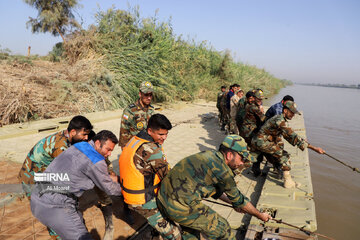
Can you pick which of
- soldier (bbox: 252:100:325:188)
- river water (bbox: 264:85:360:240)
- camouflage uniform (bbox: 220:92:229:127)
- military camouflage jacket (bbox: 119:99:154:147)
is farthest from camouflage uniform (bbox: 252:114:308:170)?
camouflage uniform (bbox: 220:92:229:127)

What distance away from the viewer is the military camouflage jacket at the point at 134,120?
373 cm

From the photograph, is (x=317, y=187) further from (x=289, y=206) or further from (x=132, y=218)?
(x=132, y=218)

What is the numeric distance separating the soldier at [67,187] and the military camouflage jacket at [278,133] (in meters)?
3.03

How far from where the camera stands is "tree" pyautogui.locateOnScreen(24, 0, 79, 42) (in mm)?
14391

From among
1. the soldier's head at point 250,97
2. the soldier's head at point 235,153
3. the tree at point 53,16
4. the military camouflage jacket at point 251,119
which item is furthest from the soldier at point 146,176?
the tree at point 53,16

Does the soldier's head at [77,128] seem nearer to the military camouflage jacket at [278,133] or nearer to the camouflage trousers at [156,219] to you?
the camouflage trousers at [156,219]

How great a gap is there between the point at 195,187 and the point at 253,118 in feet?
11.2

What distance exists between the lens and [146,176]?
6.93ft

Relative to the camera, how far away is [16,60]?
10.9 meters

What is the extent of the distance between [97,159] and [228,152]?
117 cm

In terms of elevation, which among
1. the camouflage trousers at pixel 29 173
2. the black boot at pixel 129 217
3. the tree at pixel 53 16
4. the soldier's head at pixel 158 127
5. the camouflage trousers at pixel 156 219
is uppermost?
the tree at pixel 53 16

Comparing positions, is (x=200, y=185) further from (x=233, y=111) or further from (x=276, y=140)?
(x=233, y=111)

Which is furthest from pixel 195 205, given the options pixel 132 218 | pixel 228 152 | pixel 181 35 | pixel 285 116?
pixel 181 35

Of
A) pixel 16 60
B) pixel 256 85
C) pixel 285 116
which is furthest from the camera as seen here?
pixel 256 85
